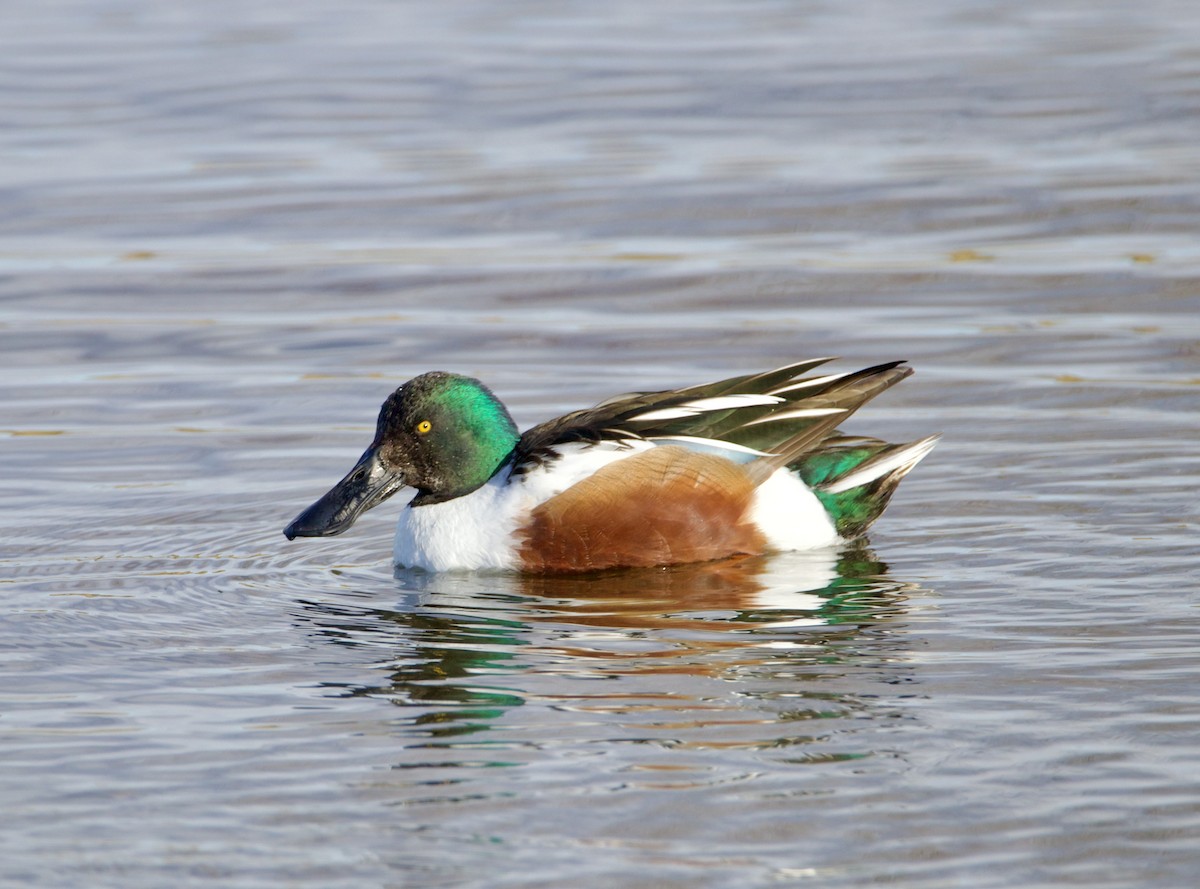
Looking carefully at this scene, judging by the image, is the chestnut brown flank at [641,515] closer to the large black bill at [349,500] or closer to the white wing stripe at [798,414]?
the white wing stripe at [798,414]

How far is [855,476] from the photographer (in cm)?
707

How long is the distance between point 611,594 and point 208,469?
7.67 ft

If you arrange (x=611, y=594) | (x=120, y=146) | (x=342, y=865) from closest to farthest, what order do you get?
(x=342, y=865), (x=611, y=594), (x=120, y=146)

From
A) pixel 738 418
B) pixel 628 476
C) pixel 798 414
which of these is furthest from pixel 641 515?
pixel 798 414

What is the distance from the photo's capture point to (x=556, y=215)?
12.3m

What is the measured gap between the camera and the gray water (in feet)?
15.0

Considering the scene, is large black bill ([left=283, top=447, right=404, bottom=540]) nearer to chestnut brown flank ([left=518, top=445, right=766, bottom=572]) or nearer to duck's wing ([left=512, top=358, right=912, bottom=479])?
duck's wing ([left=512, top=358, right=912, bottom=479])

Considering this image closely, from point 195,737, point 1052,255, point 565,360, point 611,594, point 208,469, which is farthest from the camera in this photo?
point 1052,255

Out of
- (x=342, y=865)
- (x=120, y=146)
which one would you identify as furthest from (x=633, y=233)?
(x=342, y=865)

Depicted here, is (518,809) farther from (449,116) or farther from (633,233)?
(449,116)

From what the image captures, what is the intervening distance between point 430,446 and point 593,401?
2.02 meters

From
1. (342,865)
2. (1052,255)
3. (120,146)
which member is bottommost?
(342,865)

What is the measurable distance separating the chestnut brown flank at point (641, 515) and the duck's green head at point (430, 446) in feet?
1.38

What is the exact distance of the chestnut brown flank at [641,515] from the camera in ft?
22.1
